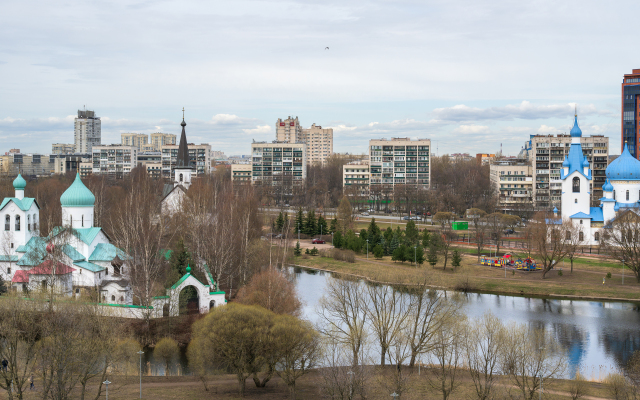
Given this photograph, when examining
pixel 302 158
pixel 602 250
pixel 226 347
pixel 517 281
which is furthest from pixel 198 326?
pixel 302 158

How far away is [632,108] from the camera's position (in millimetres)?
85375

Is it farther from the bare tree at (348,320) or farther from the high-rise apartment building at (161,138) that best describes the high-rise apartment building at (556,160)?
the high-rise apartment building at (161,138)

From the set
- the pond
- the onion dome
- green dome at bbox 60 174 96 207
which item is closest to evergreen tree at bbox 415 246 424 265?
the pond

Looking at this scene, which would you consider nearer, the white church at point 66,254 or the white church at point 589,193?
the white church at point 66,254

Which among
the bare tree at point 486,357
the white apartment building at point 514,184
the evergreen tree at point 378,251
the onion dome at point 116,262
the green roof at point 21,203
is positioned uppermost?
the white apartment building at point 514,184

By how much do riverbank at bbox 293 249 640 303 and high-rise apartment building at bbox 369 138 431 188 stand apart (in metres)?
52.0

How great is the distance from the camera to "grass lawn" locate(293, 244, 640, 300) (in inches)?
1596

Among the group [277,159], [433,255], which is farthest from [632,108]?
[277,159]

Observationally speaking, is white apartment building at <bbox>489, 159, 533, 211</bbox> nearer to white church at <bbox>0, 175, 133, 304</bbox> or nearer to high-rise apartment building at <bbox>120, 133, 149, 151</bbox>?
white church at <bbox>0, 175, 133, 304</bbox>

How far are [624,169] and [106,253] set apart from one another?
4505 centimetres

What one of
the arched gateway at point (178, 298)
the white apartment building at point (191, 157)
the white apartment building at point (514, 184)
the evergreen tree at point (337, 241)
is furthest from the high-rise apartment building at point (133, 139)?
the arched gateway at point (178, 298)

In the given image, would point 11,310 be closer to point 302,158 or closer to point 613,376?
point 613,376

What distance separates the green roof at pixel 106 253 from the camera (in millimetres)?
36188

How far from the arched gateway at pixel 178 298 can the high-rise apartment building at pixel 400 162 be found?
70628mm
